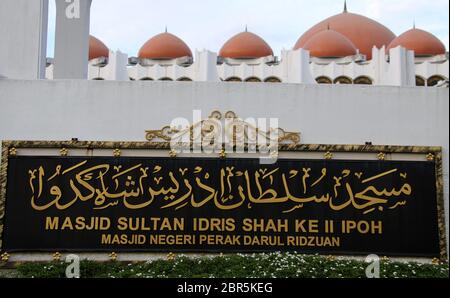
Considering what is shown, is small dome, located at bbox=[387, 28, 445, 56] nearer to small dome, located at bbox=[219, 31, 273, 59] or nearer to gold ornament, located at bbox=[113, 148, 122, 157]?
small dome, located at bbox=[219, 31, 273, 59]

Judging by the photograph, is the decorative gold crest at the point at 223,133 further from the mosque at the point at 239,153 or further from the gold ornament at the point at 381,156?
the gold ornament at the point at 381,156

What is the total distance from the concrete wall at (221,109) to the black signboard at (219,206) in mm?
366

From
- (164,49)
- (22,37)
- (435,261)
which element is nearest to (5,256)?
(22,37)

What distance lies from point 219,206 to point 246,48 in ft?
48.1

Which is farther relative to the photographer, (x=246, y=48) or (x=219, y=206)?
(x=246, y=48)

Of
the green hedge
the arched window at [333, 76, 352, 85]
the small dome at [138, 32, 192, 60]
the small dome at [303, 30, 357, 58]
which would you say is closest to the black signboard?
the green hedge

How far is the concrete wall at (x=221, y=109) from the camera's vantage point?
6.71 m

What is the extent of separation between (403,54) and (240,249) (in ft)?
43.2

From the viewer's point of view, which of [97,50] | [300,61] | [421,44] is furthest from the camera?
[97,50]

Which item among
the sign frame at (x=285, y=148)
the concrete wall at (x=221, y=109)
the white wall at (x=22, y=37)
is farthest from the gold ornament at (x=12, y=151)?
the white wall at (x=22, y=37)

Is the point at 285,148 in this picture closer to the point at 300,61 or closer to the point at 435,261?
the point at 435,261

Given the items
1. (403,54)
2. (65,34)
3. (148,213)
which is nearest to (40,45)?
(65,34)

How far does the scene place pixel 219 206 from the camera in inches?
256
